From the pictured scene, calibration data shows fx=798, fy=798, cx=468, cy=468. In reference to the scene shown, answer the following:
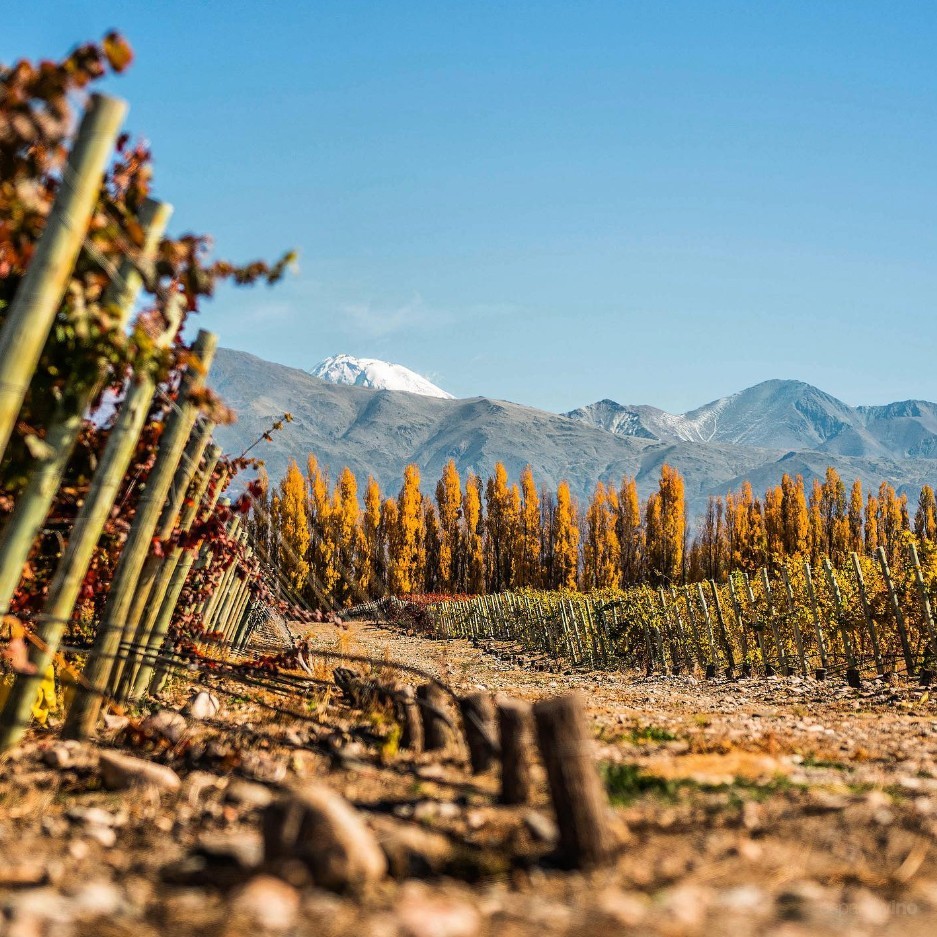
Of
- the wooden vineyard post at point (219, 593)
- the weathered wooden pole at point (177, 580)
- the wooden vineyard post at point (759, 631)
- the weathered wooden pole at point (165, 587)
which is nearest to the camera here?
the weathered wooden pole at point (165, 587)

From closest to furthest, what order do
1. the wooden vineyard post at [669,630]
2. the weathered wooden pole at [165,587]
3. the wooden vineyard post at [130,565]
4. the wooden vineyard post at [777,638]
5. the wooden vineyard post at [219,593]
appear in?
the wooden vineyard post at [130,565]
the weathered wooden pole at [165,587]
the wooden vineyard post at [219,593]
the wooden vineyard post at [777,638]
the wooden vineyard post at [669,630]

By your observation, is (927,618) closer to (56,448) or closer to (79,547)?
(79,547)

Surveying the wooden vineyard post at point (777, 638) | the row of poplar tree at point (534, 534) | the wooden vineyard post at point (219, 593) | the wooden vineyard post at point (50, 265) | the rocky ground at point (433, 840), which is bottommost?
the rocky ground at point (433, 840)

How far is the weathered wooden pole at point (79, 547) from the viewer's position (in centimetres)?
400

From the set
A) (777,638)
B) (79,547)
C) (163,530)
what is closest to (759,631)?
(777,638)

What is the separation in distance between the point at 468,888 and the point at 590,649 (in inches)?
864

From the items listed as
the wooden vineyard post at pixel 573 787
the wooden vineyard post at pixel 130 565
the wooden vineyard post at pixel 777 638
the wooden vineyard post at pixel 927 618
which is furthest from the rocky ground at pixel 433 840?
the wooden vineyard post at pixel 777 638

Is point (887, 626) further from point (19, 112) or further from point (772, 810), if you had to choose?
point (19, 112)

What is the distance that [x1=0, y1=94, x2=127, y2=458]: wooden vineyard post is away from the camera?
2.98 metres

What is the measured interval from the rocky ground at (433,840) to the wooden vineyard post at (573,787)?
91 millimetres

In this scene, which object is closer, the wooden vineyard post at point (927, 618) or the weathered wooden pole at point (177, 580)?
the weathered wooden pole at point (177, 580)

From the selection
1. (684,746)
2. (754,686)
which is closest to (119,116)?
(684,746)

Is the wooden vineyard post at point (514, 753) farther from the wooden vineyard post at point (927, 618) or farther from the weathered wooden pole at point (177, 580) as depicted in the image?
the wooden vineyard post at point (927, 618)

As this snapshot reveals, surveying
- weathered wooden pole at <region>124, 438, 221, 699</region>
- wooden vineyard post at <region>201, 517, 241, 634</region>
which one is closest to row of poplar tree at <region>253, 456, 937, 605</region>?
wooden vineyard post at <region>201, 517, 241, 634</region>
